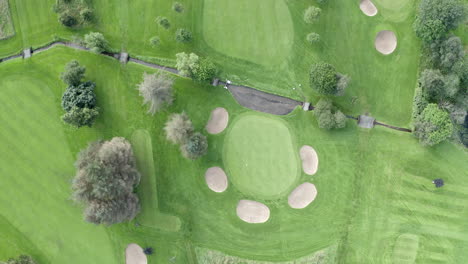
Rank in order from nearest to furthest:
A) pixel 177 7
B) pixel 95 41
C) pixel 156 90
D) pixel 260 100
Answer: pixel 156 90, pixel 95 41, pixel 177 7, pixel 260 100

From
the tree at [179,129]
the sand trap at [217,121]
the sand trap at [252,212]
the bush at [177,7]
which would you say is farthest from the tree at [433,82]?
the bush at [177,7]

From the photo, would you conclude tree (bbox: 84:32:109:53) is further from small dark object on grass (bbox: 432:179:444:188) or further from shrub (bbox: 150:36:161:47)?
small dark object on grass (bbox: 432:179:444:188)

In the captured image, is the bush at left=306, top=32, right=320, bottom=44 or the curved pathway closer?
the bush at left=306, top=32, right=320, bottom=44

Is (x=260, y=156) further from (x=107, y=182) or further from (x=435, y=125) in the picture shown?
(x=435, y=125)

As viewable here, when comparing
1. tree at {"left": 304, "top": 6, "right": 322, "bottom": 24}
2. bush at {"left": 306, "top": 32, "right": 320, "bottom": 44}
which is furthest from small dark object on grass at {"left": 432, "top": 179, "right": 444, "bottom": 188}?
tree at {"left": 304, "top": 6, "right": 322, "bottom": 24}

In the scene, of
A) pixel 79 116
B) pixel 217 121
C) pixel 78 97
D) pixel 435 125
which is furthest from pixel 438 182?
pixel 78 97

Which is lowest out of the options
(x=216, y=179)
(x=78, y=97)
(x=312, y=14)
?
(x=216, y=179)
